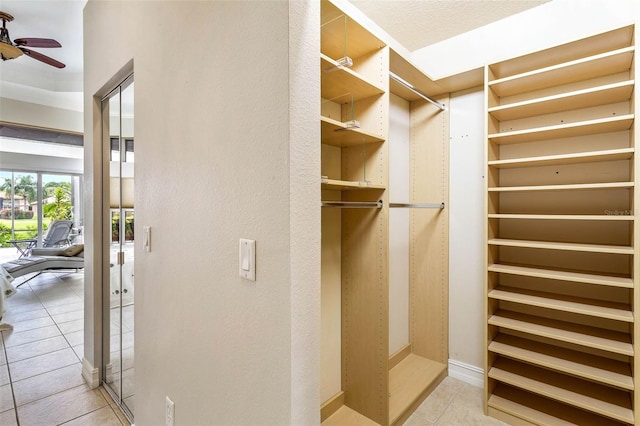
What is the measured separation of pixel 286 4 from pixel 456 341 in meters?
2.60

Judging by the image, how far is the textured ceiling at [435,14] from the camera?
2010mm

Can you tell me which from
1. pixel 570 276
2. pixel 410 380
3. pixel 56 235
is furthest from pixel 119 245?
pixel 56 235

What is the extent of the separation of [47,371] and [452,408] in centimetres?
317

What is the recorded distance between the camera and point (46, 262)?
4.88m

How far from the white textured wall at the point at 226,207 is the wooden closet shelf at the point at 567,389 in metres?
1.72

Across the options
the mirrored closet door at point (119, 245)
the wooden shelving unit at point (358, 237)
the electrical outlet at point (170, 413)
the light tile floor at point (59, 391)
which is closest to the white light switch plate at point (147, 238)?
the mirrored closet door at point (119, 245)

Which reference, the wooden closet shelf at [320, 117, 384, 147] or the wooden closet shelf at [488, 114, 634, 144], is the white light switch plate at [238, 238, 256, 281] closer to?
the wooden closet shelf at [320, 117, 384, 147]

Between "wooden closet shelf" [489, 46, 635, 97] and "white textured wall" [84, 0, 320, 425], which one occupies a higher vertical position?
"wooden closet shelf" [489, 46, 635, 97]

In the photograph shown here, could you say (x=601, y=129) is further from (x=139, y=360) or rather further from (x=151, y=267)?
(x=139, y=360)

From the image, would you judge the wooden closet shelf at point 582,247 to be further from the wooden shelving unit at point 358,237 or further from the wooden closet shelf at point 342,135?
the wooden closet shelf at point 342,135

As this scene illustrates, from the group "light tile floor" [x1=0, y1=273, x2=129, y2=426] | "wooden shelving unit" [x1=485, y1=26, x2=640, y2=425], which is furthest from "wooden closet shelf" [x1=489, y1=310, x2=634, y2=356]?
"light tile floor" [x1=0, y1=273, x2=129, y2=426]

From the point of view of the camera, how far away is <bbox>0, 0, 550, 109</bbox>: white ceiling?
2041 mm

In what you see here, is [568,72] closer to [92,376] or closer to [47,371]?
[92,376]

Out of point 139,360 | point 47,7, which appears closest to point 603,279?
point 139,360
